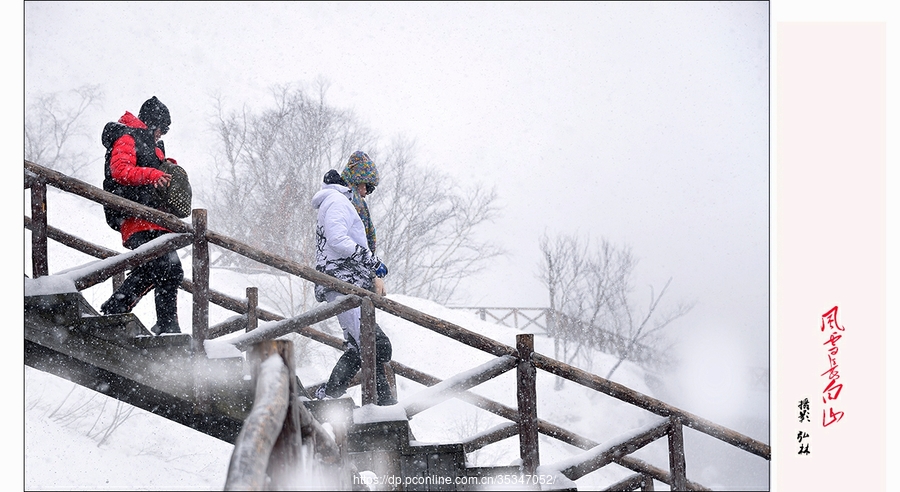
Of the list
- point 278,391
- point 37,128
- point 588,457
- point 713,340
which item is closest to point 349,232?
point 588,457

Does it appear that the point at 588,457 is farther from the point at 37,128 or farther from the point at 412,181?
the point at 37,128

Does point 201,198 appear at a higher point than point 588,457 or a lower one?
higher

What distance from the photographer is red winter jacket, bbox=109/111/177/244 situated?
3377 millimetres

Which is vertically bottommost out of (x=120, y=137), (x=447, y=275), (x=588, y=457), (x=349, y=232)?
(x=588, y=457)

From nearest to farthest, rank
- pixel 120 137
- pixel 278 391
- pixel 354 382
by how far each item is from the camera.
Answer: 1. pixel 278 391
2. pixel 120 137
3. pixel 354 382

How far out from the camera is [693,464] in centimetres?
1703

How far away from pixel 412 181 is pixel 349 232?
15.2 meters

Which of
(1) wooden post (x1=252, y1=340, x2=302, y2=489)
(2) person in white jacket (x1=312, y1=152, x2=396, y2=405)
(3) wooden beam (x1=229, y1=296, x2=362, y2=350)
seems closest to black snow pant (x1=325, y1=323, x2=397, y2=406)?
(2) person in white jacket (x1=312, y1=152, x2=396, y2=405)

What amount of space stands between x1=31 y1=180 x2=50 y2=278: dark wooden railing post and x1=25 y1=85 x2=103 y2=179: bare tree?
15.1 m

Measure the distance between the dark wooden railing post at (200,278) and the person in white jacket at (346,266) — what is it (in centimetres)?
60

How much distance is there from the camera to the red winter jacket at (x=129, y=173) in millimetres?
3377

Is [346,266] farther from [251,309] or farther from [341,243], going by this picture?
[251,309]

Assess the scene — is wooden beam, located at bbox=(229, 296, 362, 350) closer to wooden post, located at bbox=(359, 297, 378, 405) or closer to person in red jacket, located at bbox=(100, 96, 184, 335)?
wooden post, located at bbox=(359, 297, 378, 405)

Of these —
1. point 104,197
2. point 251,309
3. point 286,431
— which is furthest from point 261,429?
point 251,309
